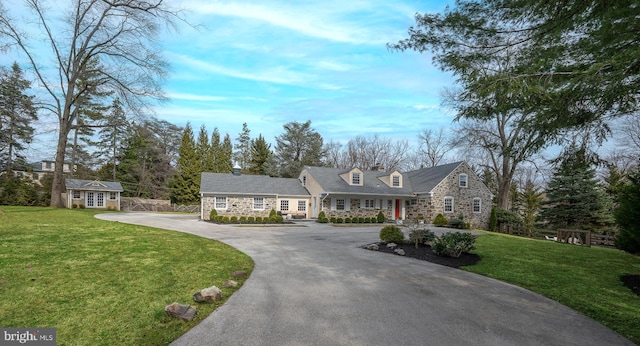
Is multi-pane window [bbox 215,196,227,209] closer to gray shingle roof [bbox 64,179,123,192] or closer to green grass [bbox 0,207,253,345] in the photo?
green grass [bbox 0,207,253,345]

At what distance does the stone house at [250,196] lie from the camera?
80.0ft

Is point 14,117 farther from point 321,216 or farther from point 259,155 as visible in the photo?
point 321,216

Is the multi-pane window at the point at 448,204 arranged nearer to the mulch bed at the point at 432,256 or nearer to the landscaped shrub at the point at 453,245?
the mulch bed at the point at 432,256

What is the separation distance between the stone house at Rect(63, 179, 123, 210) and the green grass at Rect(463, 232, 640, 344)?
3606cm

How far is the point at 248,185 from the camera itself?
86.9 feet

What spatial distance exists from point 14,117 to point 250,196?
29773 millimetres

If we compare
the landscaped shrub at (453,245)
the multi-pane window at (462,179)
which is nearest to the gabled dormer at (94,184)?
the landscaped shrub at (453,245)

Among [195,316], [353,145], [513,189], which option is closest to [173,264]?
[195,316]

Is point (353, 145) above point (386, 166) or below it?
above

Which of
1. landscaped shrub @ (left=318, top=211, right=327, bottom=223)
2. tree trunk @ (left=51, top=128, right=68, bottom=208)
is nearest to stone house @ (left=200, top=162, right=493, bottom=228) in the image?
landscaped shrub @ (left=318, top=211, right=327, bottom=223)

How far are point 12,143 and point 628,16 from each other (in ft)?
162

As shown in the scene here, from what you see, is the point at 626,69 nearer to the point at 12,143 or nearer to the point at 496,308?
the point at 496,308

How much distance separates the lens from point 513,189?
3450 centimetres

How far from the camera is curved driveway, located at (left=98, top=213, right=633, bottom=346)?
12.8 feet
